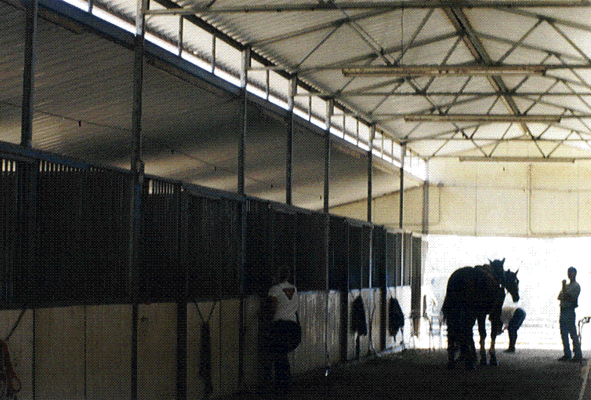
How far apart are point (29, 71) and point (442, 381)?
650 cm

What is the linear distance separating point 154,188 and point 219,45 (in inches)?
141

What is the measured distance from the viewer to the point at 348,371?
A: 12469mm

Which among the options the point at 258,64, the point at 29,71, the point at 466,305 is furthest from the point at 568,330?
the point at 29,71

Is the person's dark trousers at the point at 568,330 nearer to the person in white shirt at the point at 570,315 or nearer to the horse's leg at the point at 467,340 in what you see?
the person in white shirt at the point at 570,315

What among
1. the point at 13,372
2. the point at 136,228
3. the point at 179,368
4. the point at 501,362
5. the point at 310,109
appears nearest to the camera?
the point at 13,372

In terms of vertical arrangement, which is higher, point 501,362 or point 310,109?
point 310,109

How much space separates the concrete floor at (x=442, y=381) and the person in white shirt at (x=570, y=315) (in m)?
0.31

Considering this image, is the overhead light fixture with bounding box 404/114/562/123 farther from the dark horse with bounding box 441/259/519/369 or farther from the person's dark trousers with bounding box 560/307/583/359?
the dark horse with bounding box 441/259/519/369

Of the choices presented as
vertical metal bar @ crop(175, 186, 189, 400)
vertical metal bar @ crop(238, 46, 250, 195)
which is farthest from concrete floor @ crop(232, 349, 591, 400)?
vertical metal bar @ crop(238, 46, 250, 195)

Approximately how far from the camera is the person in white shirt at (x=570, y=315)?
46.6 feet

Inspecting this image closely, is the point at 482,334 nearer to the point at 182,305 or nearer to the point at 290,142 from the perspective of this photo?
the point at 290,142

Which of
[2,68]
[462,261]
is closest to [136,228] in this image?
[2,68]

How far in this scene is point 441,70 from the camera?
1113cm

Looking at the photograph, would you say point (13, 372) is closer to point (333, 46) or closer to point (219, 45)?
point (219, 45)
